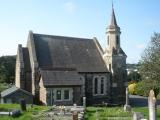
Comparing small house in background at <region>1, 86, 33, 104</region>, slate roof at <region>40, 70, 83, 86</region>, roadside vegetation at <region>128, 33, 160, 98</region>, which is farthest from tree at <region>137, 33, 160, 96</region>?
small house in background at <region>1, 86, 33, 104</region>

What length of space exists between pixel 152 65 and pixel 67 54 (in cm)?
1498

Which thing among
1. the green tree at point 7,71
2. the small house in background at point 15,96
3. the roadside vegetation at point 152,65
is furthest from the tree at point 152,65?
the green tree at point 7,71

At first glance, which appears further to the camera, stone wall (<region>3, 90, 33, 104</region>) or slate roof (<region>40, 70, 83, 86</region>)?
slate roof (<region>40, 70, 83, 86</region>)

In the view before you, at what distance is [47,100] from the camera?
145ft

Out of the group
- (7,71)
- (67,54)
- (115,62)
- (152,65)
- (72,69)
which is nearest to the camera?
(152,65)

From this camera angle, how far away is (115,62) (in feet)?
174

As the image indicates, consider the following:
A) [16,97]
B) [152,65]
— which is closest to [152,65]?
[152,65]

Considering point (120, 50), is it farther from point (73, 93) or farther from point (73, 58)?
point (73, 93)

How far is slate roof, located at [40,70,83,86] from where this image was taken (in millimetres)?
44812

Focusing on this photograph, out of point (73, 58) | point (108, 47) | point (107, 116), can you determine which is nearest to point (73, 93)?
point (73, 58)

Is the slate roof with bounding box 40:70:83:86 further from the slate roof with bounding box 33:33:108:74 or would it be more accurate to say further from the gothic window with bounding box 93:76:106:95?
the gothic window with bounding box 93:76:106:95

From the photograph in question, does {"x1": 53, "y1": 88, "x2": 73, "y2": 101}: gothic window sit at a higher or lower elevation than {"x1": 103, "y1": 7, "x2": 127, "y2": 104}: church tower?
lower

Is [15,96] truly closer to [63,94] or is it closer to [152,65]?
[63,94]

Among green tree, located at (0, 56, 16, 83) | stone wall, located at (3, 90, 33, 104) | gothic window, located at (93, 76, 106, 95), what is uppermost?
green tree, located at (0, 56, 16, 83)
